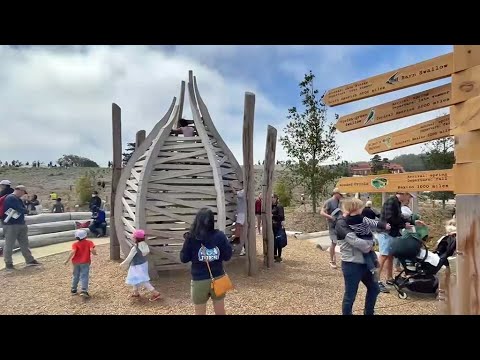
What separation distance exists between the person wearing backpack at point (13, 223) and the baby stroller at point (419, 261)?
7.11m

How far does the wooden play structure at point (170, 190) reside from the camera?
5.96 meters

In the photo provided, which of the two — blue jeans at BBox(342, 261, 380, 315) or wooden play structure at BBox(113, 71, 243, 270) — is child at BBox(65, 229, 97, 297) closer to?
wooden play structure at BBox(113, 71, 243, 270)

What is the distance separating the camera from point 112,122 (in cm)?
720

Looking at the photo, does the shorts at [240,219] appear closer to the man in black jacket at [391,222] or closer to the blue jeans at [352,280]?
the man in black jacket at [391,222]

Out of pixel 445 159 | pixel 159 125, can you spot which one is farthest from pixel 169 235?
pixel 445 159

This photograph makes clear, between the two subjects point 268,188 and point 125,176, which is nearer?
point 125,176

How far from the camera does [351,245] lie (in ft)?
11.6

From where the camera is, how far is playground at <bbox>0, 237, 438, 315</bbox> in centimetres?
469

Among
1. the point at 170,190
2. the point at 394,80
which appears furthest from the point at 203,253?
the point at 170,190

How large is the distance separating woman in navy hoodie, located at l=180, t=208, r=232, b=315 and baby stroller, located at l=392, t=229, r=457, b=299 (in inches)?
126

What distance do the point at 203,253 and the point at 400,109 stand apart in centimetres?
228

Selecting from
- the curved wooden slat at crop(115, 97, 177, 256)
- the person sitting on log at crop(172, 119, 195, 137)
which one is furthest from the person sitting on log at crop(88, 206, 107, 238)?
the person sitting on log at crop(172, 119, 195, 137)

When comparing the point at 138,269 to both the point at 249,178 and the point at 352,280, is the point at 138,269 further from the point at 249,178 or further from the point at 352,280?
the point at 352,280

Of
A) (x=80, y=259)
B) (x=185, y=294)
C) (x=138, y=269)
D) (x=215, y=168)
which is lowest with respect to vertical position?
(x=185, y=294)
